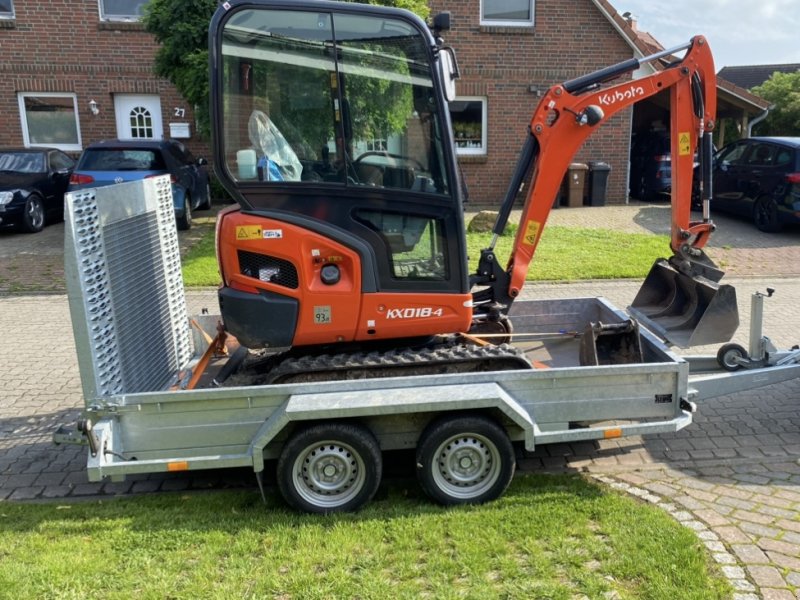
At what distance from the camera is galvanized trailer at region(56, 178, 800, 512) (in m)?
3.86

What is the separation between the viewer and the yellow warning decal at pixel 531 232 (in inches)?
202

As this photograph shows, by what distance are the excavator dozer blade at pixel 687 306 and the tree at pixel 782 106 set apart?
21839mm

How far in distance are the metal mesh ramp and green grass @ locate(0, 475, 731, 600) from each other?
839 mm

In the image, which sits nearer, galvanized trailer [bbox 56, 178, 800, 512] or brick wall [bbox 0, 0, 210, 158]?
galvanized trailer [bbox 56, 178, 800, 512]

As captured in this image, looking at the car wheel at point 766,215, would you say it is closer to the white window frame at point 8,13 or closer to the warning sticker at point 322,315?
the warning sticker at point 322,315

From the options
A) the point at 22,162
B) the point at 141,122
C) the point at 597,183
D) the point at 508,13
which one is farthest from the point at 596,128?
the point at 141,122

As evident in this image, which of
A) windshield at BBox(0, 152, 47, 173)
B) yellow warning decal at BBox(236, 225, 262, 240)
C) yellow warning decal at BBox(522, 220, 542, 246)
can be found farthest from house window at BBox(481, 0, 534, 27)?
yellow warning decal at BBox(236, 225, 262, 240)

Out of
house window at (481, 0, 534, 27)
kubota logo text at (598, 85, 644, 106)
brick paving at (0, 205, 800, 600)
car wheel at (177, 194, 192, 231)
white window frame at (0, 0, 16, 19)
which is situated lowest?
brick paving at (0, 205, 800, 600)

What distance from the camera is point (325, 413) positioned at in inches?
151

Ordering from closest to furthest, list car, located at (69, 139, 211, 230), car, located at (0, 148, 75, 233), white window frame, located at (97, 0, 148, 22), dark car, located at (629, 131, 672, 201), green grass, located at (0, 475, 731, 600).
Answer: green grass, located at (0, 475, 731, 600) → car, located at (69, 139, 211, 230) → car, located at (0, 148, 75, 233) → white window frame, located at (97, 0, 148, 22) → dark car, located at (629, 131, 672, 201)

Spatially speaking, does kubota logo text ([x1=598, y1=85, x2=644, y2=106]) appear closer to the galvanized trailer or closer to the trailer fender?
the galvanized trailer

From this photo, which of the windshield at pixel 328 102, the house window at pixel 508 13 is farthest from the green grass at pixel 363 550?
the house window at pixel 508 13

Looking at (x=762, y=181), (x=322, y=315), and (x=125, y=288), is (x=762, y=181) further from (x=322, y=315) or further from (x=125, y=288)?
(x=125, y=288)

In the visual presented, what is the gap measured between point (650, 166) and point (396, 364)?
577 inches
